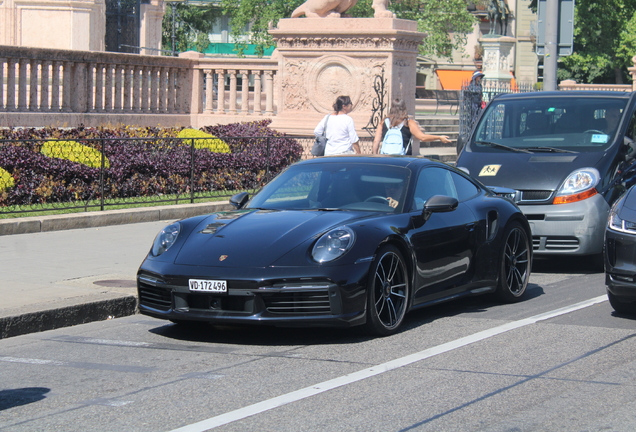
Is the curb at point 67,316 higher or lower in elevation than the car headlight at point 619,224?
lower

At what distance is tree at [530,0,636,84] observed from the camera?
61.2m

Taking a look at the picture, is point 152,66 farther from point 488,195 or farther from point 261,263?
point 261,263

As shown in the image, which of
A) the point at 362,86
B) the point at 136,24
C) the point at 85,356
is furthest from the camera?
the point at 136,24

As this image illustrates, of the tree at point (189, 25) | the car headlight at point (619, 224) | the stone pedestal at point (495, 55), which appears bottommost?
the car headlight at point (619, 224)

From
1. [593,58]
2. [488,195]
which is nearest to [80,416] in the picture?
[488,195]

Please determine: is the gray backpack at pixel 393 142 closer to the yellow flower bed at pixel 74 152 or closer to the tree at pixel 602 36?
the yellow flower bed at pixel 74 152

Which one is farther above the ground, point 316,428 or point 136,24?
point 136,24

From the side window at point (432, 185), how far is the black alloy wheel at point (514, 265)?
769 millimetres

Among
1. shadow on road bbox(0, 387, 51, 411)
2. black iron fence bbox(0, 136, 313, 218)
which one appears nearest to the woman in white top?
black iron fence bbox(0, 136, 313, 218)

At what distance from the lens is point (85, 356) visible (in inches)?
274

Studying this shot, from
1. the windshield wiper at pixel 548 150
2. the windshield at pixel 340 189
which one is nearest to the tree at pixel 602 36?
the windshield wiper at pixel 548 150

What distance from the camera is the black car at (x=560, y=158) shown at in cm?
1073

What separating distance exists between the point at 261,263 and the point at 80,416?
206 cm

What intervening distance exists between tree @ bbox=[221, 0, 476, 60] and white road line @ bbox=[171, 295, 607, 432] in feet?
130
